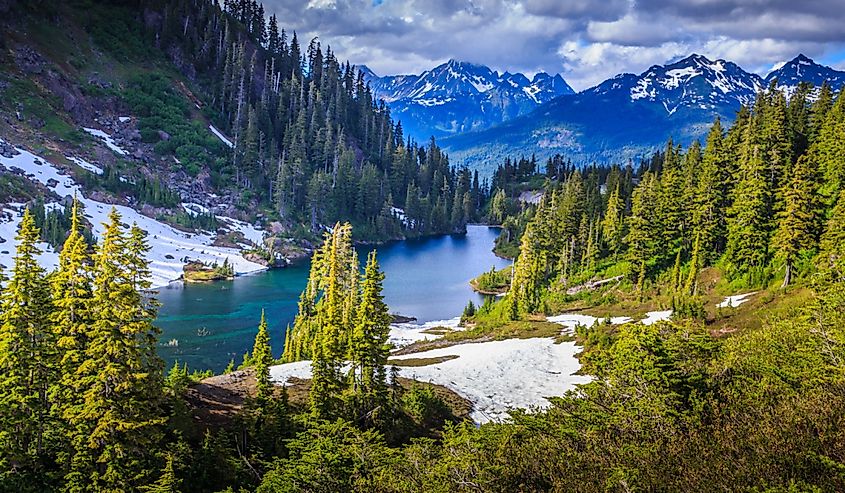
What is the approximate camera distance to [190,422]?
805 inches

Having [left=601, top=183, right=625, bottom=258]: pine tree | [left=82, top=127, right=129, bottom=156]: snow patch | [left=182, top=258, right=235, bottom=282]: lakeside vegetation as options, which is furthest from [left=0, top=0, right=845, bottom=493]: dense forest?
[left=82, top=127, right=129, bottom=156]: snow patch

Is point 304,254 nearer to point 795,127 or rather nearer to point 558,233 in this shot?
point 558,233

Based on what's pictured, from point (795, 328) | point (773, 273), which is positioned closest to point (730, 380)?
point (795, 328)

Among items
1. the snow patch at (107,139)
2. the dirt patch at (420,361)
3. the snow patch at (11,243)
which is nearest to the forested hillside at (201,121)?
the snow patch at (107,139)

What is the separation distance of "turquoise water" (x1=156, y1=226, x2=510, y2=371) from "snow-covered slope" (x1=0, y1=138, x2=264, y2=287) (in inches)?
224

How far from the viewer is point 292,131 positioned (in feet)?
430

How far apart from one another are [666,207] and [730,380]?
161 ft

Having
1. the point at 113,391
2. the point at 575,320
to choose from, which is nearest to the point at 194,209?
the point at 575,320

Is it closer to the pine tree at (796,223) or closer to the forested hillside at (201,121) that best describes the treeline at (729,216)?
the pine tree at (796,223)

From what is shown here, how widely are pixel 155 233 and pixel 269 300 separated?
2855 cm

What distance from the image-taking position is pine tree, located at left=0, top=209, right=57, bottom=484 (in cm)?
1670

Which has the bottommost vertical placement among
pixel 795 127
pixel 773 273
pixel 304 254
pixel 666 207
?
pixel 304 254

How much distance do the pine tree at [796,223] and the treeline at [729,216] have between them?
84 mm

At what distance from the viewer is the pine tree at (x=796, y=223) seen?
40.6 metres
